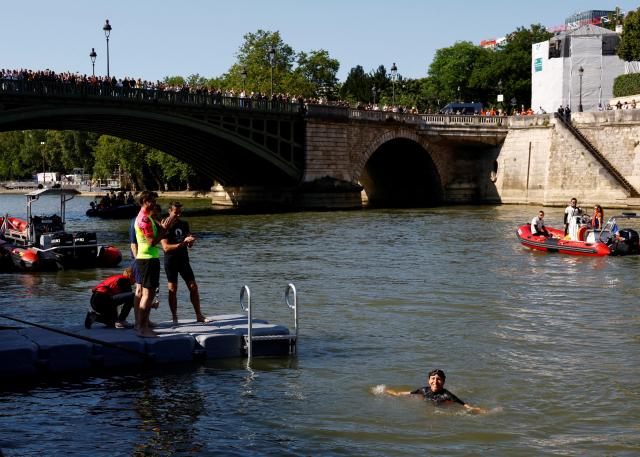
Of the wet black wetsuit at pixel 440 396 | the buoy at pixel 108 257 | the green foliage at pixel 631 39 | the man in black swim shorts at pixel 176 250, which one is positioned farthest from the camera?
the green foliage at pixel 631 39

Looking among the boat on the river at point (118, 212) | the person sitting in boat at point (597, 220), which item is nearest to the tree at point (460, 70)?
the boat on the river at point (118, 212)

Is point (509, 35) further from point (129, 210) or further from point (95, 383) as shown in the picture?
point (95, 383)

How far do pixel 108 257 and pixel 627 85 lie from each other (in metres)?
57.1

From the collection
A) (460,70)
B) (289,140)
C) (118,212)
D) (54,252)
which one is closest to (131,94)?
(118,212)

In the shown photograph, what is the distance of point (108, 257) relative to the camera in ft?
98.3

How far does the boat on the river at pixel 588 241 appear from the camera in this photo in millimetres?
32500

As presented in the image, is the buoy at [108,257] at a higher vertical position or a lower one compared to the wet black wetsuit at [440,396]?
higher

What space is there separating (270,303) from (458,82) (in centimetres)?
9652

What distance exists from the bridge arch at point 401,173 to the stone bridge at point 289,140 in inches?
3.6

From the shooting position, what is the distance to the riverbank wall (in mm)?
59719

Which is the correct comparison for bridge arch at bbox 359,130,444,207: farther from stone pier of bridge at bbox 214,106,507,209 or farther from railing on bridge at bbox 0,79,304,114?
railing on bridge at bbox 0,79,304,114

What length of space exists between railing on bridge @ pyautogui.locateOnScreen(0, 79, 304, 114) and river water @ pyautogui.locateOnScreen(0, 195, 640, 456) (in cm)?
1876

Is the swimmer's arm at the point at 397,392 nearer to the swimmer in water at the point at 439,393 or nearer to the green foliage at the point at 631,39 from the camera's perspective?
the swimmer in water at the point at 439,393

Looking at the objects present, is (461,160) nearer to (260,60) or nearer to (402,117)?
(402,117)
